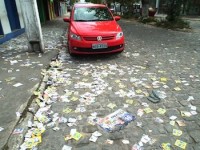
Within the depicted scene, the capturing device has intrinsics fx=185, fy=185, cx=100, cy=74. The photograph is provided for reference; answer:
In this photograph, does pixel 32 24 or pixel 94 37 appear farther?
pixel 32 24

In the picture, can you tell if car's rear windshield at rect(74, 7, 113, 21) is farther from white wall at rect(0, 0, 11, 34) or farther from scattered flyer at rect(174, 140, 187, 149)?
scattered flyer at rect(174, 140, 187, 149)

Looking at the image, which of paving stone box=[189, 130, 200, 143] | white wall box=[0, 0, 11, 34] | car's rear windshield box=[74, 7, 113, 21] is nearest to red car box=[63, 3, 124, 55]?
car's rear windshield box=[74, 7, 113, 21]

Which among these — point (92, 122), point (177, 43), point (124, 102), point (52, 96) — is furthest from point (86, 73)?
point (177, 43)

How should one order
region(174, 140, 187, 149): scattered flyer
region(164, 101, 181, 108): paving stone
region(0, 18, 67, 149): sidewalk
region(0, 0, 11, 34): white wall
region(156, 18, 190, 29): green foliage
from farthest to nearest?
region(156, 18, 190, 29): green foliage < region(0, 0, 11, 34): white wall < region(164, 101, 181, 108): paving stone < region(0, 18, 67, 149): sidewalk < region(174, 140, 187, 149): scattered flyer

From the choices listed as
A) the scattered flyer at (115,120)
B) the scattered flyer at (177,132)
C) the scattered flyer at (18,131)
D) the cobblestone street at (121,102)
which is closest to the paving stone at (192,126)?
the cobblestone street at (121,102)

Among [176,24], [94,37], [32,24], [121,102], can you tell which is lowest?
[121,102]

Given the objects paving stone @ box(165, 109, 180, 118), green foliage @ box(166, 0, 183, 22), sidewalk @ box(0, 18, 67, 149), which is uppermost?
green foliage @ box(166, 0, 183, 22)

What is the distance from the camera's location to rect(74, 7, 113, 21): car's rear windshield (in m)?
6.88

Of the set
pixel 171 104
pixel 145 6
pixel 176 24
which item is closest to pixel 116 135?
pixel 171 104

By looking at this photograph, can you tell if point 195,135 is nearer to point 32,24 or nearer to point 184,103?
point 184,103

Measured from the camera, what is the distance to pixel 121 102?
3.75 meters

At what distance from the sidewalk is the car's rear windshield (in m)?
1.64

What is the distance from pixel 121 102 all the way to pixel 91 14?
4.45 meters

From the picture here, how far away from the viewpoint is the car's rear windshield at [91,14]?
6.88m
